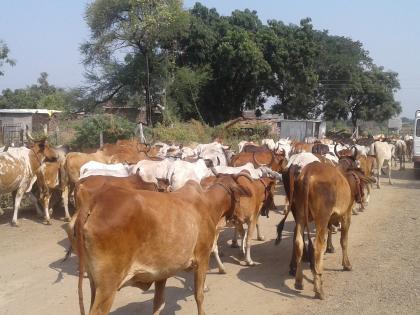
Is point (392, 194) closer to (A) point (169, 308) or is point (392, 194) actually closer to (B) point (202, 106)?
(A) point (169, 308)

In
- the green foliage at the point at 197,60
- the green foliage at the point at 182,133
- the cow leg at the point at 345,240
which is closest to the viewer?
the cow leg at the point at 345,240

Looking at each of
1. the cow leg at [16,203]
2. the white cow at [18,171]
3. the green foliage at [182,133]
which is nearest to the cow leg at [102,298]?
the white cow at [18,171]

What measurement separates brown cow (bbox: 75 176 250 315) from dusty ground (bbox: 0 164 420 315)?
164 cm

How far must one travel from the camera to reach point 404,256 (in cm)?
874

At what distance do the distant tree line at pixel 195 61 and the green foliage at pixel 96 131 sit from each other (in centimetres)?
1000

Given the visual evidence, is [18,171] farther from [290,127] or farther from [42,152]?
[290,127]

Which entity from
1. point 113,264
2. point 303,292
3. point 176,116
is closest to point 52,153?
point 303,292

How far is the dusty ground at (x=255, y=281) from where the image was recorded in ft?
21.2

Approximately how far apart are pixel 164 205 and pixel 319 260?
2.98 meters

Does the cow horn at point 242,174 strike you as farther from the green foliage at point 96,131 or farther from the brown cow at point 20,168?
the green foliage at point 96,131

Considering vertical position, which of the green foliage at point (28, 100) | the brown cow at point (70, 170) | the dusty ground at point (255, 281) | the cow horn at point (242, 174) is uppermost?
the green foliage at point (28, 100)

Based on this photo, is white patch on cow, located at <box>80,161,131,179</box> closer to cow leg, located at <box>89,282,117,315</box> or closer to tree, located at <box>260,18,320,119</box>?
cow leg, located at <box>89,282,117,315</box>

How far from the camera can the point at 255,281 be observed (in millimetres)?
7535

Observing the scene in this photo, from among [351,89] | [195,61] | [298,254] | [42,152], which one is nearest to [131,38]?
[195,61]
